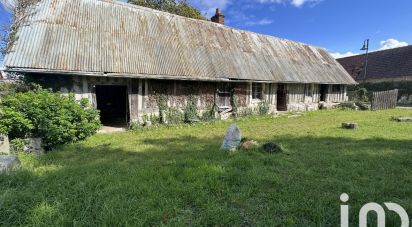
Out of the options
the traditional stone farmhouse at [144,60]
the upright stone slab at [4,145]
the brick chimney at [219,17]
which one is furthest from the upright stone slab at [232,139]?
the brick chimney at [219,17]

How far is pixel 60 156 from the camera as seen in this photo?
638 centimetres

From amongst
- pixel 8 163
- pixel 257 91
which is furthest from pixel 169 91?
pixel 8 163

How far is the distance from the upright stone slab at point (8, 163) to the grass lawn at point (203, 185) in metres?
0.22

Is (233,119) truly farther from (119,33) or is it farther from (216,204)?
(216,204)

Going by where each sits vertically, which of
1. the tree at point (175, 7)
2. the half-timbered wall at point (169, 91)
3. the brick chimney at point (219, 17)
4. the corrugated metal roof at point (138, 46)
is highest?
the tree at point (175, 7)

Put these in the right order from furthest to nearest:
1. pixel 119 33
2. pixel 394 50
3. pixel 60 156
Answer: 1. pixel 394 50
2. pixel 119 33
3. pixel 60 156

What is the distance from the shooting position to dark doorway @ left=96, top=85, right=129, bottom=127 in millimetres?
13312

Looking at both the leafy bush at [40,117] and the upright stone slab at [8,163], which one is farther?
the leafy bush at [40,117]

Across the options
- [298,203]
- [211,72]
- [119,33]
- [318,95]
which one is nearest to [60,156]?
[298,203]

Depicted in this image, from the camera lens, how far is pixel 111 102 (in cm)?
1364

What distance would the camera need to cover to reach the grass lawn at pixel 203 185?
3.27 metres

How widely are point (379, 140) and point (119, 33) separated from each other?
10873 mm

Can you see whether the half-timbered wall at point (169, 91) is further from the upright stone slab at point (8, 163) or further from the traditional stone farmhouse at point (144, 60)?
the upright stone slab at point (8, 163)

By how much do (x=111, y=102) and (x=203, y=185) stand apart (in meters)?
10.8
